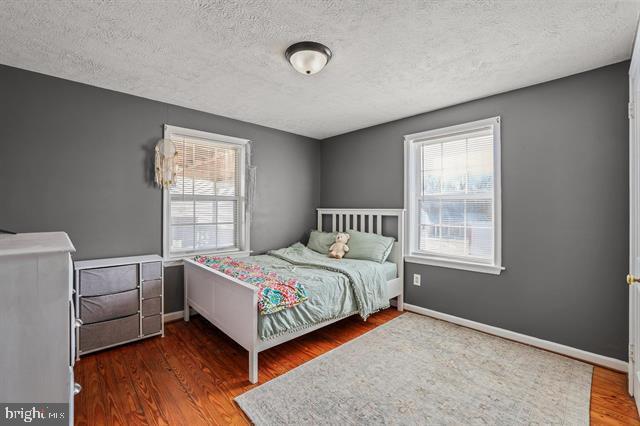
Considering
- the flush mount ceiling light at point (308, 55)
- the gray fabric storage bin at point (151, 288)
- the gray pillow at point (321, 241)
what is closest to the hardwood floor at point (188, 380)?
the gray fabric storage bin at point (151, 288)

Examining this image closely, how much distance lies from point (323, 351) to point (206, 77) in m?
2.58

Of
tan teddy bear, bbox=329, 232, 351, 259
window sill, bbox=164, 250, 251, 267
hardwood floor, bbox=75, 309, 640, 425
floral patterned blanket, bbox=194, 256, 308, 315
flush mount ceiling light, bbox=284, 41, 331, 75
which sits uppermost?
flush mount ceiling light, bbox=284, 41, 331, 75

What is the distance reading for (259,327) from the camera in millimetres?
2119

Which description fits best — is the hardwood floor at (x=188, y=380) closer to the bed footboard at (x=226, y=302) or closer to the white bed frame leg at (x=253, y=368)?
the white bed frame leg at (x=253, y=368)

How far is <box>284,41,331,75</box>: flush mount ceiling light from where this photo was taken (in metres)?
2.01

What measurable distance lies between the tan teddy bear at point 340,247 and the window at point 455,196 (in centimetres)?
77

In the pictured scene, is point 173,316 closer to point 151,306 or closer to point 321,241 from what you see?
point 151,306

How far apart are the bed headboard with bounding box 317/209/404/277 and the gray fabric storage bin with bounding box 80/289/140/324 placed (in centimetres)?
263

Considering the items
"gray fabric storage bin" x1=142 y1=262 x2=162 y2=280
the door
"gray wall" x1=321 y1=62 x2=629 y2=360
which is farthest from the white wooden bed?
the door

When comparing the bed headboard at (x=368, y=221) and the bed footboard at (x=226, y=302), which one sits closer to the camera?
the bed footboard at (x=226, y=302)

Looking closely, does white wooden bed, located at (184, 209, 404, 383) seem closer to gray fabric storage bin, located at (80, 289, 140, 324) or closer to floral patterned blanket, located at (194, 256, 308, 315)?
floral patterned blanket, located at (194, 256, 308, 315)

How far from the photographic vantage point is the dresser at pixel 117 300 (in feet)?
7.97

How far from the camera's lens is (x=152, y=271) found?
9.14ft

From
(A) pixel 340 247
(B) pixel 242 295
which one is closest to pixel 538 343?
(A) pixel 340 247
